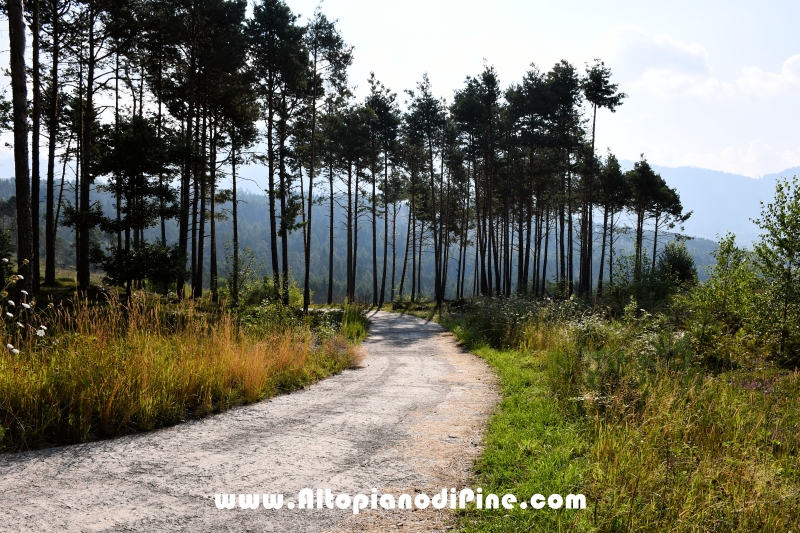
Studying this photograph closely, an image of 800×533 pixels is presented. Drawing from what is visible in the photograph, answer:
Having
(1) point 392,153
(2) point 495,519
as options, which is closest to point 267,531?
(2) point 495,519

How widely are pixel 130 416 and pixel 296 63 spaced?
19840mm

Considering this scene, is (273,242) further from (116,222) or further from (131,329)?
(131,329)

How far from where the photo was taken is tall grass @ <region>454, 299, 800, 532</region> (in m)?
3.05

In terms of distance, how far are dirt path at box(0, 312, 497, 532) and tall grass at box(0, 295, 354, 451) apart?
327mm

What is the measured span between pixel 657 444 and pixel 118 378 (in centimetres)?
554

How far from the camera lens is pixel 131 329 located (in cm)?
603

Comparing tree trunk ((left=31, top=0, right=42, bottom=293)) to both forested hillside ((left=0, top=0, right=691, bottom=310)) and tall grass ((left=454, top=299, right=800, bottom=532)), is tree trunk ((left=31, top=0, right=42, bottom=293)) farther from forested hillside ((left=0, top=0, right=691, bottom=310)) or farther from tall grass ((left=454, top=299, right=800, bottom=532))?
tall grass ((left=454, top=299, right=800, bottom=532))

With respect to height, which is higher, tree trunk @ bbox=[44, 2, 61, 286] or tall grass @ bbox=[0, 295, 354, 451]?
tree trunk @ bbox=[44, 2, 61, 286]

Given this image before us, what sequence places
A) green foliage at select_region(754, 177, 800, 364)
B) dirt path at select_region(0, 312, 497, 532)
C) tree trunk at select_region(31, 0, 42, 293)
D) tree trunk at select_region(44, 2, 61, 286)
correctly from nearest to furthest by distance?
dirt path at select_region(0, 312, 497, 532) → green foliage at select_region(754, 177, 800, 364) → tree trunk at select_region(31, 0, 42, 293) → tree trunk at select_region(44, 2, 61, 286)

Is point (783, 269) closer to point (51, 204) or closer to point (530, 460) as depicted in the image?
point (530, 460)

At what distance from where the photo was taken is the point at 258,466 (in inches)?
156

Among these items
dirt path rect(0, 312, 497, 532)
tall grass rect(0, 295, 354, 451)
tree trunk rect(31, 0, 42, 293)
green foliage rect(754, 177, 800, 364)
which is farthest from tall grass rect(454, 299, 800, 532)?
tree trunk rect(31, 0, 42, 293)

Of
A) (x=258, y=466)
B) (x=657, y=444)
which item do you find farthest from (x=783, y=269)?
(x=258, y=466)

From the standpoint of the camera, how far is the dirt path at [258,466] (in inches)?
120
